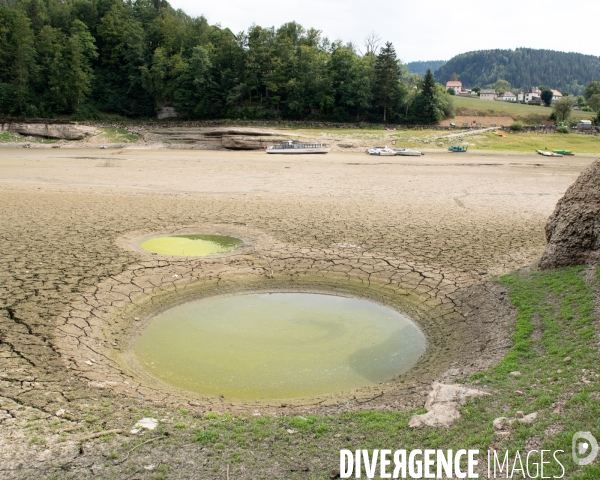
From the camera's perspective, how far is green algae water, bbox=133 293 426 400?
30.4 ft

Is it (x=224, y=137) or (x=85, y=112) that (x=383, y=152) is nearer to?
(x=224, y=137)

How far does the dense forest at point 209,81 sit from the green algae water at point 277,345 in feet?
170

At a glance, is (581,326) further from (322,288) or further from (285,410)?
(322,288)

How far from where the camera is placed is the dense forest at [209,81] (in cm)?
6100

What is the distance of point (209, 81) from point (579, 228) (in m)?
57.2

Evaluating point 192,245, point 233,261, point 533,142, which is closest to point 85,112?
point 533,142

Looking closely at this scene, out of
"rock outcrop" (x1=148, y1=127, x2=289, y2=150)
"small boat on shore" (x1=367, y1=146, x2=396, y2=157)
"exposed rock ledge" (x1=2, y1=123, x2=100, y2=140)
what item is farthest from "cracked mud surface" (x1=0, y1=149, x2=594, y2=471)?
"exposed rock ledge" (x1=2, y1=123, x2=100, y2=140)

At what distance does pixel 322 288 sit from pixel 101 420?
7.45 metres

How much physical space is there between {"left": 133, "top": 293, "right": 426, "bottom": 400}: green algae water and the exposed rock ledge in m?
44.9

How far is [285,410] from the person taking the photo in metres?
7.89

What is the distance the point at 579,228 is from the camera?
12.1 meters

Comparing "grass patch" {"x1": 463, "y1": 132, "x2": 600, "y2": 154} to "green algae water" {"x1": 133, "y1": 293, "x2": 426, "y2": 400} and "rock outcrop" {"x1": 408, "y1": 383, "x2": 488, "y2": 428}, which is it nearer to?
"green algae water" {"x1": 133, "y1": 293, "x2": 426, "y2": 400}

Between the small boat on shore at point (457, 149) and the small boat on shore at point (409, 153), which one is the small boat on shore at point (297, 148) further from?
the small boat on shore at point (457, 149)

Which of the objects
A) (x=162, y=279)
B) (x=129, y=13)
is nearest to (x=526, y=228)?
(x=162, y=279)
